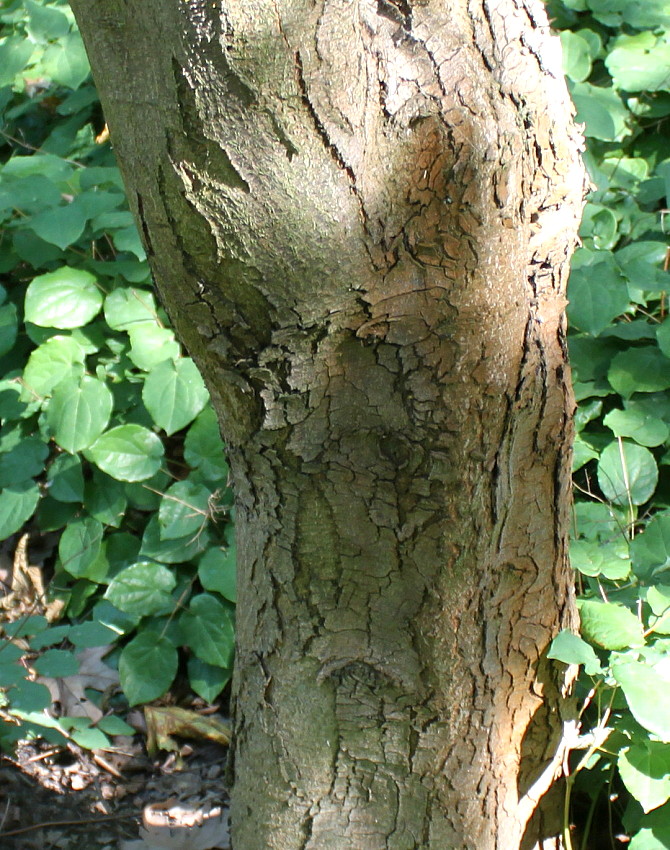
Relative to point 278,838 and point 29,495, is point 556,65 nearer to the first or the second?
point 278,838

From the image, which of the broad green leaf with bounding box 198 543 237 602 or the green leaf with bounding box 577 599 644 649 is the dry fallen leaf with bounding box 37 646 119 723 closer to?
the broad green leaf with bounding box 198 543 237 602

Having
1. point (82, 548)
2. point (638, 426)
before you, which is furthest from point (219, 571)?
point (638, 426)

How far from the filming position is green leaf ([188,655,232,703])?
221cm

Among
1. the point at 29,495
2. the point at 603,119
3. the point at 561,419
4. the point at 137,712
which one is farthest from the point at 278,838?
the point at 603,119

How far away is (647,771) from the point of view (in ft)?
4.01

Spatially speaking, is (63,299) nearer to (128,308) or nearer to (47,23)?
(128,308)

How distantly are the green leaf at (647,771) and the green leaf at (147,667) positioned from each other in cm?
133

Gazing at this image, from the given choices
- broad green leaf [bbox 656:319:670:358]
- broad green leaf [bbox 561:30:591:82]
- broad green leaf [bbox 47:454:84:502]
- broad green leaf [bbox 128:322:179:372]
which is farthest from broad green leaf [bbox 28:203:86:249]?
broad green leaf [bbox 561:30:591:82]

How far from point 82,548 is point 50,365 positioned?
59 centimetres

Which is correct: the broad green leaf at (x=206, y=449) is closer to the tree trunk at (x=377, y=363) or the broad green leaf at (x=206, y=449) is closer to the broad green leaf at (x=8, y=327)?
the broad green leaf at (x=8, y=327)

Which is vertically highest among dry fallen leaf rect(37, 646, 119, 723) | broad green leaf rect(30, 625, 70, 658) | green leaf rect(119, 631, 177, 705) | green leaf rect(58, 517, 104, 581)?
broad green leaf rect(30, 625, 70, 658)

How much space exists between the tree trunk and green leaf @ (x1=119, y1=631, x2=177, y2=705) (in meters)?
0.82

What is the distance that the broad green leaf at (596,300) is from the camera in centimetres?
206

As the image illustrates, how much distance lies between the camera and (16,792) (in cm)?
202
